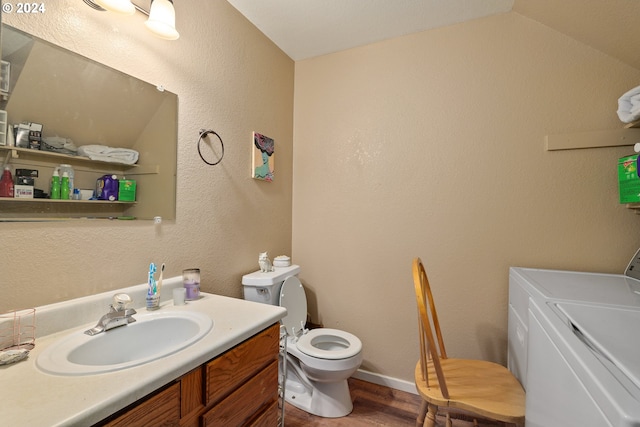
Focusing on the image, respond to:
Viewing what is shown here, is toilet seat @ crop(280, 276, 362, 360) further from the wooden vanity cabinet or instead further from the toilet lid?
the wooden vanity cabinet

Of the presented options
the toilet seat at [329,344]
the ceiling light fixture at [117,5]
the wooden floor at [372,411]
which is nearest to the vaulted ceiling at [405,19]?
the ceiling light fixture at [117,5]

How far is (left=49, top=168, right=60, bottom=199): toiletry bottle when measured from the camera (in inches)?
35.6

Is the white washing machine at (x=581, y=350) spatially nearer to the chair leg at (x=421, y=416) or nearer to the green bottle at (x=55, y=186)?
the chair leg at (x=421, y=416)

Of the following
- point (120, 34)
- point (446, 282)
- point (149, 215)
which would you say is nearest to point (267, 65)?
point (120, 34)

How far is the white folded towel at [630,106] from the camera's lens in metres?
1.21

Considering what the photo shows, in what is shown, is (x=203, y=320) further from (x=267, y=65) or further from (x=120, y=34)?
(x=267, y=65)

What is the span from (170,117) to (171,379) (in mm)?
1108

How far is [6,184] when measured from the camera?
2.66 feet

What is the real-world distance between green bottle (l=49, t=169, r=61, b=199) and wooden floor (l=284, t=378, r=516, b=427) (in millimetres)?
1587

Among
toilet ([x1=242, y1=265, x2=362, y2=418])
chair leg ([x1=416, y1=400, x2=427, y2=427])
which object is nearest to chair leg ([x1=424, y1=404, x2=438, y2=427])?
chair leg ([x1=416, y1=400, x2=427, y2=427])

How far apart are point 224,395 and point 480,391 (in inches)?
40.6

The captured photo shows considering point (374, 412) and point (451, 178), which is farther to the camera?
point (451, 178)

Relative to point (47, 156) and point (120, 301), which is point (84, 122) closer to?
point (47, 156)

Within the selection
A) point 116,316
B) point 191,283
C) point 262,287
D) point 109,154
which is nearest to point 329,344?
point 262,287
